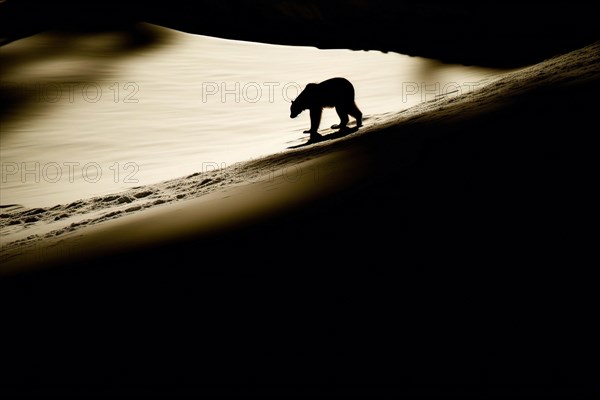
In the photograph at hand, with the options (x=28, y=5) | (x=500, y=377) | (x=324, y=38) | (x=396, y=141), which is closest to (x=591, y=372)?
(x=500, y=377)

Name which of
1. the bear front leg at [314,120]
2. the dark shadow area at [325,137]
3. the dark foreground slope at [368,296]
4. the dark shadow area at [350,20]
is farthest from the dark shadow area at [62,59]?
the dark foreground slope at [368,296]

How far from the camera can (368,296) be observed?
167 centimetres

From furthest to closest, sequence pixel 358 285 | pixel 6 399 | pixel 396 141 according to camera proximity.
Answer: pixel 396 141 → pixel 358 285 → pixel 6 399

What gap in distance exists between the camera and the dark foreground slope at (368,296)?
4.25 feet

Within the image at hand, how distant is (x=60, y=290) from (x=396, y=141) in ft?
9.66

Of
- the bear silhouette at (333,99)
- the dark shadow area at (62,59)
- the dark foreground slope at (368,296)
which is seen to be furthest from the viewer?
the dark shadow area at (62,59)

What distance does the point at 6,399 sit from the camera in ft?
4.97

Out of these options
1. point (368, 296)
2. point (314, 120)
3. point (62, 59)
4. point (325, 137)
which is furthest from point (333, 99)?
point (62, 59)

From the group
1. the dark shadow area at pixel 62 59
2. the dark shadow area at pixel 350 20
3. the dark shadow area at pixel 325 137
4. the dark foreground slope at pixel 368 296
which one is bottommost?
the dark foreground slope at pixel 368 296

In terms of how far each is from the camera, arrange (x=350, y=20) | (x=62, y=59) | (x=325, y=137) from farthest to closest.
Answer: (x=350, y=20) < (x=62, y=59) < (x=325, y=137)

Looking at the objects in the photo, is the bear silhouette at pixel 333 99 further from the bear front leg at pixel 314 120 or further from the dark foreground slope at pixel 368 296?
the dark foreground slope at pixel 368 296

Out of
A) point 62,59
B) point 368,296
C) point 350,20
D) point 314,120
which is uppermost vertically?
point 350,20

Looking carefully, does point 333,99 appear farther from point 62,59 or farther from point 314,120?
point 62,59

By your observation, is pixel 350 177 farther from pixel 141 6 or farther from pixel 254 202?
pixel 141 6
